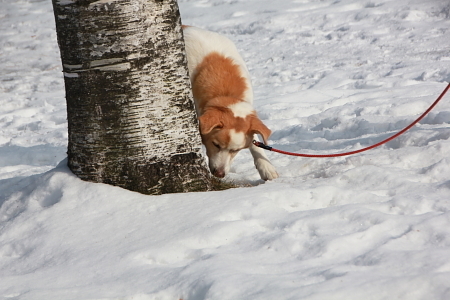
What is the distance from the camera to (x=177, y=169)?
10.7ft

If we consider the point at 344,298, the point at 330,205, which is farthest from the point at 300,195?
the point at 344,298

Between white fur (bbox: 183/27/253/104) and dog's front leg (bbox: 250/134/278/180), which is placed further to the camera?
white fur (bbox: 183/27/253/104)

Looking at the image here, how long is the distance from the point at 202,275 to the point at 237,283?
0.58 feet

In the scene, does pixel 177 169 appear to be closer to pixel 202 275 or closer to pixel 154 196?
pixel 154 196

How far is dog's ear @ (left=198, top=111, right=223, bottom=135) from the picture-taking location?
377 centimetres

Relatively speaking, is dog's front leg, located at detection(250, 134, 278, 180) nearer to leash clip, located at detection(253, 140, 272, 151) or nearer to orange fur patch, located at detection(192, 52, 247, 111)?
leash clip, located at detection(253, 140, 272, 151)

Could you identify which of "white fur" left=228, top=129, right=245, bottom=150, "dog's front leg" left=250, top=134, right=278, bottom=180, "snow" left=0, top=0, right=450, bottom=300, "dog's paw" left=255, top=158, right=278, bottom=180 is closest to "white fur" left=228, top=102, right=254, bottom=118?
"white fur" left=228, top=129, right=245, bottom=150

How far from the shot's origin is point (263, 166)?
13.1 ft

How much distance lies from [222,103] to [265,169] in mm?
620

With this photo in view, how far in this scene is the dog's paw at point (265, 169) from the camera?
12.7 feet

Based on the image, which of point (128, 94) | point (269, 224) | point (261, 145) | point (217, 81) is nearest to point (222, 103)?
point (217, 81)

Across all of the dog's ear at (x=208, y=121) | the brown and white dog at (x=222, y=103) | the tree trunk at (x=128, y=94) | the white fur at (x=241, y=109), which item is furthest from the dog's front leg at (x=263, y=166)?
the tree trunk at (x=128, y=94)

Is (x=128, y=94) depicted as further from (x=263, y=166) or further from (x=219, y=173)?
(x=263, y=166)

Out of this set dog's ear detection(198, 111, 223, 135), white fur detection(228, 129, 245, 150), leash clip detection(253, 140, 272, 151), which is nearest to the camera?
dog's ear detection(198, 111, 223, 135)
